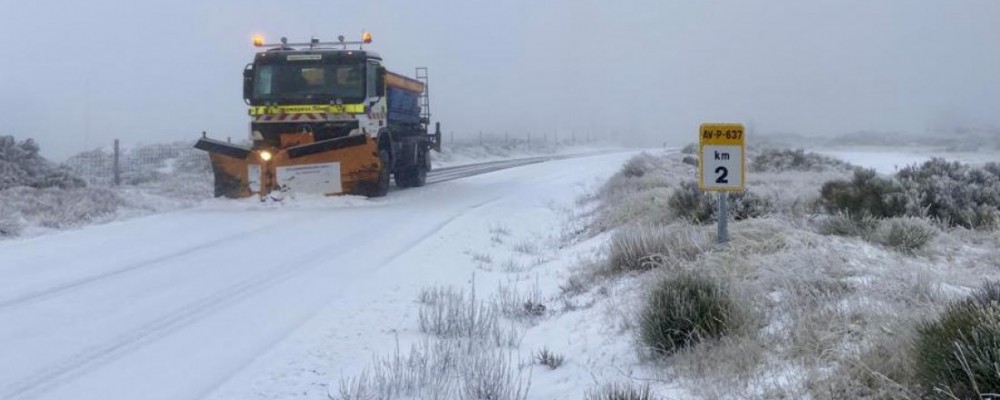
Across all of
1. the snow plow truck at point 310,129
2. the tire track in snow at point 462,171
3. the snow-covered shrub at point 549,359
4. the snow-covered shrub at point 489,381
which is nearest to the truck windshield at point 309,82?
the snow plow truck at point 310,129

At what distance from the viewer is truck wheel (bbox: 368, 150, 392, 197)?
16.2 meters

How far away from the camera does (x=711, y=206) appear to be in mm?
9320


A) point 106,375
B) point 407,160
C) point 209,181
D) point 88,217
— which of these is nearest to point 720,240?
point 106,375

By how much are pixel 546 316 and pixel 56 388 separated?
3.33m

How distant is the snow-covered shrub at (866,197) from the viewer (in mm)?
9586

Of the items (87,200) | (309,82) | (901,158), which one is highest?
(309,82)

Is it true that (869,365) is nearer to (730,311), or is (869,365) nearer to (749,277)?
(730,311)

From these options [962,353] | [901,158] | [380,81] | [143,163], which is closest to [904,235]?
[962,353]

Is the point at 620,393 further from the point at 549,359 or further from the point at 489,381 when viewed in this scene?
the point at 549,359

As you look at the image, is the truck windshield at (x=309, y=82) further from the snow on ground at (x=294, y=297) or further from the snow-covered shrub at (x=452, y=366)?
the snow-covered shrub at (x=452, y=366)

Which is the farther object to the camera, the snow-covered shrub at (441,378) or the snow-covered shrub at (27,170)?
the snow-covered shrub at (27,170)

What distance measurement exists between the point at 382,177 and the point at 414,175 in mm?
4227

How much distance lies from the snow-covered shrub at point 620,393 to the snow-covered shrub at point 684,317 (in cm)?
74

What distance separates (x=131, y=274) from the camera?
8.10 meters
